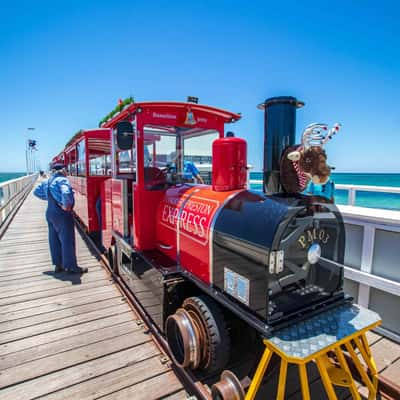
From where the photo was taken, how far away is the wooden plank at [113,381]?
208 centimetres

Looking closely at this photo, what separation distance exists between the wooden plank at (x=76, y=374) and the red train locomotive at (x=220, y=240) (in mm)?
347

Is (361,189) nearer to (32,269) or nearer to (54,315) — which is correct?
(54,315)

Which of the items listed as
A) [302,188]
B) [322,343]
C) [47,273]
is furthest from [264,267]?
[47,273]

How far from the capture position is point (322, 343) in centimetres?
148

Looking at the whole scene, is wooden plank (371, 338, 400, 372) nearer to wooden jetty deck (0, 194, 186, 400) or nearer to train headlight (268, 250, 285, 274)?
train headlight (268, 250, 285, 274)

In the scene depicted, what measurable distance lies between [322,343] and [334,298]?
53 centimetres

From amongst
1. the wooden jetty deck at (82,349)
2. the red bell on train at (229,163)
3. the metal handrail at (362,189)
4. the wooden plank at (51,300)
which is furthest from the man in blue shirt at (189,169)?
the wooden plank at (51,300)

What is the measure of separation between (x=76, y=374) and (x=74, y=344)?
45 cm

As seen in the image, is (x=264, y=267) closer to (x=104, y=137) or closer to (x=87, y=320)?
(x=87, y=320)

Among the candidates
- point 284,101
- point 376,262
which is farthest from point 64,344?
point 376,262

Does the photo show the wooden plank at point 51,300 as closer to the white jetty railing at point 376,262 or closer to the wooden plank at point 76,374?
the wooden plank at point 76,374

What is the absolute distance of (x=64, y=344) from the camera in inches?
105

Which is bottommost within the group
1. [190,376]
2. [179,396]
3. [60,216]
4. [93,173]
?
[179,396]

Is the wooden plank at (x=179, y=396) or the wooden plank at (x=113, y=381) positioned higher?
the wooden plank at (x=113, y=381)
